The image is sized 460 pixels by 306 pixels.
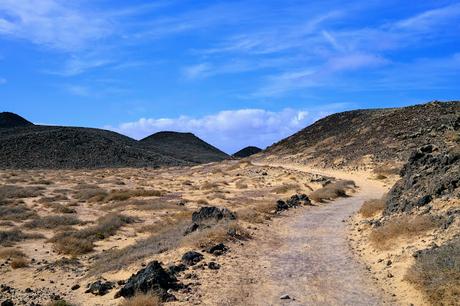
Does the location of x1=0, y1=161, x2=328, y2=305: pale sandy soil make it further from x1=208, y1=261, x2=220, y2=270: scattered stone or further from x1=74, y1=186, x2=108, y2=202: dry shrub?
x1=208, y1=261, x2=220, y2=270: scattered stone

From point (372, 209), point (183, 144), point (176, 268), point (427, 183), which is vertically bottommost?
point (176, 268)

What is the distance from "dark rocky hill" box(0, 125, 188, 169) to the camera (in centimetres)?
9575

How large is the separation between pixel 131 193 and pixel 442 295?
33578 mm

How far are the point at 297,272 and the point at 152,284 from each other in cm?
421

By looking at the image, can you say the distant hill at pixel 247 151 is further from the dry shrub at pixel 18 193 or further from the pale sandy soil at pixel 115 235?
the dry shrub at pixel 18 193

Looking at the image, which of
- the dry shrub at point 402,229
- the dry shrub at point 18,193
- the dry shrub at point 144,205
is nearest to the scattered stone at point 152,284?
the dry shrub at point 402,229

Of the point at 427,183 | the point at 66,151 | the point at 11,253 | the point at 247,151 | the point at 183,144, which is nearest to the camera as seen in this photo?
the point at 427,183

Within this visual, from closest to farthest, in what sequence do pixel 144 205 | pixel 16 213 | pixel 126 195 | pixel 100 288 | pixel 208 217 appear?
pixel 100 288 < pixel 208 217 < pixel 16 213 < pixel 144 205 < pixel 126 195

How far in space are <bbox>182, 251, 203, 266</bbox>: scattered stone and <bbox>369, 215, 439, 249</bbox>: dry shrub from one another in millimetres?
5993

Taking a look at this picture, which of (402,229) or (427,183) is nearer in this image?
(402,229)

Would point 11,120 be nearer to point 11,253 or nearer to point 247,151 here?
point 247,151

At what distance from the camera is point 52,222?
93.1 ft

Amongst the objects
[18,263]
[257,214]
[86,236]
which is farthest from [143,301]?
[86,236]

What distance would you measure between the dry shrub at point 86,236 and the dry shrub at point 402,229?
519 inches
